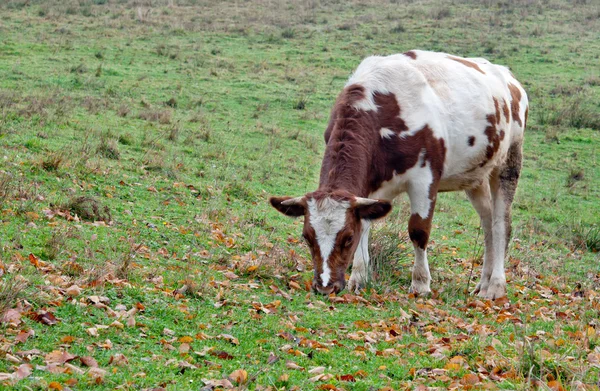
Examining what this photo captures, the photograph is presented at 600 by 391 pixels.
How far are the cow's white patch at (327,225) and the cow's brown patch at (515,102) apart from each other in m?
3.77

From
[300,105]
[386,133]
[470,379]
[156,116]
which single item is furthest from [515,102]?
[300,105]

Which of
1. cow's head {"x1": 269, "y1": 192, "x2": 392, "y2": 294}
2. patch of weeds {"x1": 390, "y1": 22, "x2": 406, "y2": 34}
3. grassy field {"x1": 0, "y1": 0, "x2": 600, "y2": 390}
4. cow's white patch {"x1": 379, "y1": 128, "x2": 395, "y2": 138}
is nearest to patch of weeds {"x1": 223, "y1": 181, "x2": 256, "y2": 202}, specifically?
grassy field {"x1": 0, "y1": 0, "x2": 600, "y2": 390}

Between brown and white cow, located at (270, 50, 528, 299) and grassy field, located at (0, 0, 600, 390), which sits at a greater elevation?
brown and white cow, located at (270, 50, 528, 299)

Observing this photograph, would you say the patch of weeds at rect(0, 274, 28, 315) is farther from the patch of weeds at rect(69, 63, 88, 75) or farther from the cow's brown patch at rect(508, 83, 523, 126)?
the patch of weeds at rect(69, 63, 88, 75)

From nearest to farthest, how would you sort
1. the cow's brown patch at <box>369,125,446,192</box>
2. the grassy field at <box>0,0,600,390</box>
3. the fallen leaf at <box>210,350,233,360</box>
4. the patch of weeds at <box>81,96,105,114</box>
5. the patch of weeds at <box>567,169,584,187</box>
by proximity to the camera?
1. the grassy field at <box>0,0,600,390</box>
2. the fallen leaf at <box>210,350,233,360</box>
3. the cow's brown patch at <box>369,125,446,192</box>
4. the patch of weeds at <box>567,169,584,187</box>
5. the patch of weeds at <box>81,96,105,114</box>

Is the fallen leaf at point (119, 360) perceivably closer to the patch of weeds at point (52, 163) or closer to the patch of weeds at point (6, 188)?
the patch of weeds at point (6, 188)

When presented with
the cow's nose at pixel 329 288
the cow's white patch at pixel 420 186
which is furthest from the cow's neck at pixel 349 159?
the cow's nose at pixel 329 288

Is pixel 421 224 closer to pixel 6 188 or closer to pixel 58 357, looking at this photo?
pixel 58 357

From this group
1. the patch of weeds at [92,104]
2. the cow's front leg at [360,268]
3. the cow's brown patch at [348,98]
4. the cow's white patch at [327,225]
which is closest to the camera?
the cow's white patch at [327,225]

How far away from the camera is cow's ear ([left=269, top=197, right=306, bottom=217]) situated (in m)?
7.30

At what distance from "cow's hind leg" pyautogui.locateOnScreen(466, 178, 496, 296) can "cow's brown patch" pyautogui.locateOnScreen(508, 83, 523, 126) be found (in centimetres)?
94

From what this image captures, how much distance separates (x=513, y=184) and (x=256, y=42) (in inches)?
825

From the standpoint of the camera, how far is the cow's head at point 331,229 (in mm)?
7109

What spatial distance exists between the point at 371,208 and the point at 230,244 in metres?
2.52
